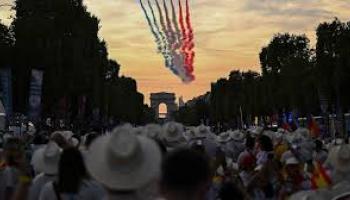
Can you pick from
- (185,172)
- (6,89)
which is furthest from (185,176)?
(6,89)

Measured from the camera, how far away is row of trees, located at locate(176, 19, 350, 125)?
174 ft

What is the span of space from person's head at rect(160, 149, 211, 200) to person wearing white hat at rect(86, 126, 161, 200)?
96cm

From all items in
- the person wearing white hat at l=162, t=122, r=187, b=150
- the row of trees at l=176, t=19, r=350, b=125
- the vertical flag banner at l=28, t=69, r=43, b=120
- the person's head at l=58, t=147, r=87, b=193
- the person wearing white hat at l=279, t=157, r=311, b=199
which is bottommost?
the person wearing white hat at l=279, t=157, r=311, b=199

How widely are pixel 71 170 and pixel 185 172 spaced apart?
2794 mm

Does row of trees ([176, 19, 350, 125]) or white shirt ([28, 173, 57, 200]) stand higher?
row of trees ([176, 19, 350, 125])

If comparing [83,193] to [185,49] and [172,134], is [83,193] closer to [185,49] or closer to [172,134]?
[172,134]

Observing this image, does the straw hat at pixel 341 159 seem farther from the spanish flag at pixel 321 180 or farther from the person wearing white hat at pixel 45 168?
the person wearing white hat at pixel 45 168

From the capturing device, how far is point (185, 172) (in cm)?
411

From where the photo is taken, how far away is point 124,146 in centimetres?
524

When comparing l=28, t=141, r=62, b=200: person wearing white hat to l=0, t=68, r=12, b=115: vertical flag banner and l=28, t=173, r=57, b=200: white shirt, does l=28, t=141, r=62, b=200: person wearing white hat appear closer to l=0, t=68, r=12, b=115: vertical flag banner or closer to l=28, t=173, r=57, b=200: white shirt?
l=28, t=173, r=57, b=200: white shirt

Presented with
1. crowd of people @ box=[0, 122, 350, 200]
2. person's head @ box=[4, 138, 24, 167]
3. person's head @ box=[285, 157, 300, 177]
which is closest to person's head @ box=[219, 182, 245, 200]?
crowd of people @ box=[0, 122, 350, 200]

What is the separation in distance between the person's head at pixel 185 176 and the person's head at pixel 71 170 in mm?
2633

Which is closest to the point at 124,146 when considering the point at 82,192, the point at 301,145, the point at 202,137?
the point at 82,192

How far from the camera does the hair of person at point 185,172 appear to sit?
4070mm
